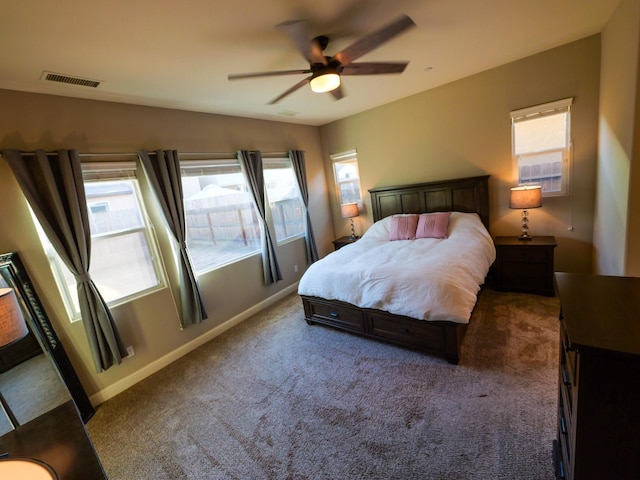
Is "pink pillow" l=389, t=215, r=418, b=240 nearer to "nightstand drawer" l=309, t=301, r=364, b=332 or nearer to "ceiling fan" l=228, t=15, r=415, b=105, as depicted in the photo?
"nightstand drawer" l=309, t=301, r=364, b=332

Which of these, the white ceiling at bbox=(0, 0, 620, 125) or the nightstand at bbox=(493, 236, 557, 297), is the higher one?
the white ceiling at bbox=(0, 0, 620, 125)

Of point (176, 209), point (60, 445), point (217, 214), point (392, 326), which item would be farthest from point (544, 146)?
point (60, 445)

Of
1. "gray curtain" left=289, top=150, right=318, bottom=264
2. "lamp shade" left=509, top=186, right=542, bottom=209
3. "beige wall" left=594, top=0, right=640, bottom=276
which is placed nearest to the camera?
"beige wall" left=594, top=0, right=640, bottom=276

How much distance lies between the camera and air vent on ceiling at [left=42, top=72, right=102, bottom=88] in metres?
2.03

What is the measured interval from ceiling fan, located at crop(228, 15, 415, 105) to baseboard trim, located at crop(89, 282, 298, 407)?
2749 millimetres

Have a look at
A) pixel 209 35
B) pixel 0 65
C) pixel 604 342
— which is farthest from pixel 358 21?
pixel 0 65

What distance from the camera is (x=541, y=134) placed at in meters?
3.25

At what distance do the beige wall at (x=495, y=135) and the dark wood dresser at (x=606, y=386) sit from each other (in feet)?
9.56

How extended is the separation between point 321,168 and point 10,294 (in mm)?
4393

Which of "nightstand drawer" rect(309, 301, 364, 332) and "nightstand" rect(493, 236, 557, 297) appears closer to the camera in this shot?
"nightstand drawer" rect(309, 301, 364, 332)

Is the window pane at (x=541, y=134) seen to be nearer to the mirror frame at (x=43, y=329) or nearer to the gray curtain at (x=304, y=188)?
the gray curtain at (x=304, y=188)

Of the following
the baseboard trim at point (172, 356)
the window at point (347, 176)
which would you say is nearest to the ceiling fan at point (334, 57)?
the window at point (347, 176)

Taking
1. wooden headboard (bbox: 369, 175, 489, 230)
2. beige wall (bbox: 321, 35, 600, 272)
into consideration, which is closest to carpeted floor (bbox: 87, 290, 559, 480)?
beige wall (bbox: 321, 35, 600, 272)

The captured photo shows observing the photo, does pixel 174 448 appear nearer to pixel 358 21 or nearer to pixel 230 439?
pixel 230 439
